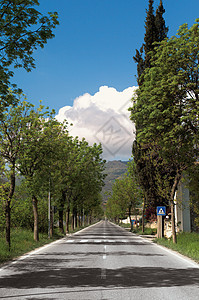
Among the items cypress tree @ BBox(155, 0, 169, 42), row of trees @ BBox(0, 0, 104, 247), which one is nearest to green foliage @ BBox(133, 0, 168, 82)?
cypress tree @ BBox(155, 0, 169, 42)

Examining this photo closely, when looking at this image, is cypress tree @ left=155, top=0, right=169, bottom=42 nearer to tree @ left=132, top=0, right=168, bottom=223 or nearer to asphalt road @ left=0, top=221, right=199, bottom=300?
tree @ left=132, top=0, right=168, bottom=223

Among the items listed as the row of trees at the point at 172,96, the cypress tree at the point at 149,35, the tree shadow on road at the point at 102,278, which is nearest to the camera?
the tree shadow on road at the point at 102,278

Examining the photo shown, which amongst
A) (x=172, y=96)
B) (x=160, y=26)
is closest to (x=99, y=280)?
(x=172, y=96)

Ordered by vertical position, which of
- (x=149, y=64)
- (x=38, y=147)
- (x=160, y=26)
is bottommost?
(x=38, y=147)

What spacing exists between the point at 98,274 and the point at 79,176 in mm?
34300

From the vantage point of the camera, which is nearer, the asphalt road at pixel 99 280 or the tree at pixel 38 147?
the asphalt road at pixel 99 280

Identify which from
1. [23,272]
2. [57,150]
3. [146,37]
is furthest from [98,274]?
[146,37]

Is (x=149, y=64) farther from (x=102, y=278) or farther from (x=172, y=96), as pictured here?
(x=102, y=278)

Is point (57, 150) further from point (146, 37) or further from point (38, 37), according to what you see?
point (146, 37)

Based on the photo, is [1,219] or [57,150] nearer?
[57,150]

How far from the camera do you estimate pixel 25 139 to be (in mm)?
20562

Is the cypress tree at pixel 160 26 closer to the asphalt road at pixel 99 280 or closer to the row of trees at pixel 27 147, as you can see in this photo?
the row of trees at pixel 27 147

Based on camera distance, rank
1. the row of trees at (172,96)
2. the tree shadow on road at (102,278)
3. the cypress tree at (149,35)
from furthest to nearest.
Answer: the cypress tree at (149,35), the row of trees at (172,96), the tree shadow on road at (102,278)

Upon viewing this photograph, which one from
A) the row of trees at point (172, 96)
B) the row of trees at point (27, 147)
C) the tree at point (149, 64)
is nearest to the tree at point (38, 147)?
the row of trees at point (27, 147)
